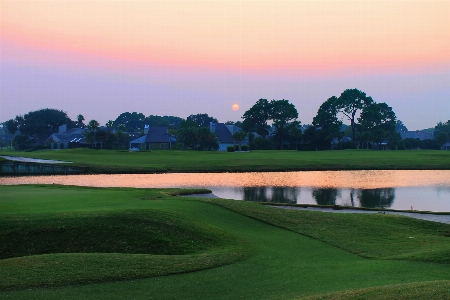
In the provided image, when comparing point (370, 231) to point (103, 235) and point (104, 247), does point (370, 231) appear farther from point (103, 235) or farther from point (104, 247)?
point (104, 247)

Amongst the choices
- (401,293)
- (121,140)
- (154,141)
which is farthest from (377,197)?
(121,140)

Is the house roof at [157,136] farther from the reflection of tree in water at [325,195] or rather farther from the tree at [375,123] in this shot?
the reflection of tree in water at [325,195]

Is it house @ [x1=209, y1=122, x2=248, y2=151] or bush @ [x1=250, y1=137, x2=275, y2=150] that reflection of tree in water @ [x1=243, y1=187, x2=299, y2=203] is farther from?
house @ [x1=209, y1=122, x2=248, y2=151]

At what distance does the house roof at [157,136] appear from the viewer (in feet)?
441

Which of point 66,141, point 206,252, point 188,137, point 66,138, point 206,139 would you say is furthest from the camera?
point 66,138

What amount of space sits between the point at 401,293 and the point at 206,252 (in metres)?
8.06

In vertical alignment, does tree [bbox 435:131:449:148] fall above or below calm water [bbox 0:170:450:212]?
above

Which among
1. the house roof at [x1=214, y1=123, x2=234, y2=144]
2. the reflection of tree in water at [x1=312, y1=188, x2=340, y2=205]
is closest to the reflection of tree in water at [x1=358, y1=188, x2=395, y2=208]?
the reflection of tree in water at [x1=312, y1=188, x2=340, y2=205]

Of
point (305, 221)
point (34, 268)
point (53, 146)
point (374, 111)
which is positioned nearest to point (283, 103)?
point (374, 111)

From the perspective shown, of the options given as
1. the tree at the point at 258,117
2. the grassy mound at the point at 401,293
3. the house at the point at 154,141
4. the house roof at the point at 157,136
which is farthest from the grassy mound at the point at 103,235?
the tree at the point at 258,117

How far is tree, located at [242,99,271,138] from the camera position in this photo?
153 metres

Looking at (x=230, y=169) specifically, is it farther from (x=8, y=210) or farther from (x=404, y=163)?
(x=8, y=210)

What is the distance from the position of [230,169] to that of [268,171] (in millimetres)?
5282

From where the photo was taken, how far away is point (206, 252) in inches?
681
